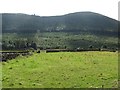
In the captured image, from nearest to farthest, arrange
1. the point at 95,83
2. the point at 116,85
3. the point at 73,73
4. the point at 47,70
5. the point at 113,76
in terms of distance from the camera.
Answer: the point at 116,85 < the point at 95,83 < the point at 113,76 < the point at 73,73 < the point at 47,70

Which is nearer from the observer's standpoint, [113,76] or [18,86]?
[18,86]

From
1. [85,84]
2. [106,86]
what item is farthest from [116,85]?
→ [85,84]

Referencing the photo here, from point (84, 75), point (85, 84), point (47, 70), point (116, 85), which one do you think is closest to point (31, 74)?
point (47, 70)

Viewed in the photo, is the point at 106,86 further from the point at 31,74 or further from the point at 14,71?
the point at 14,71

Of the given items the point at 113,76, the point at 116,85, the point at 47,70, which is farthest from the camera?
the point at 47,70

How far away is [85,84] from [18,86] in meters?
7.15

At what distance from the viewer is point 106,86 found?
3262 cm

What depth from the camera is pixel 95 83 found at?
113ft

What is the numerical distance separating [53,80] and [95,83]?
5.11 meters

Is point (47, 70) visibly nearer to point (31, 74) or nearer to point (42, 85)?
point (31, 74)

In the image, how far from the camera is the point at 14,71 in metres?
44.3

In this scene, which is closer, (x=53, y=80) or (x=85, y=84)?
(x=85, y=84)

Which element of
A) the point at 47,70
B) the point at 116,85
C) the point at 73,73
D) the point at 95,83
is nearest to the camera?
the point at 116,85

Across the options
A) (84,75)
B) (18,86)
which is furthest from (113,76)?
(18,86)
